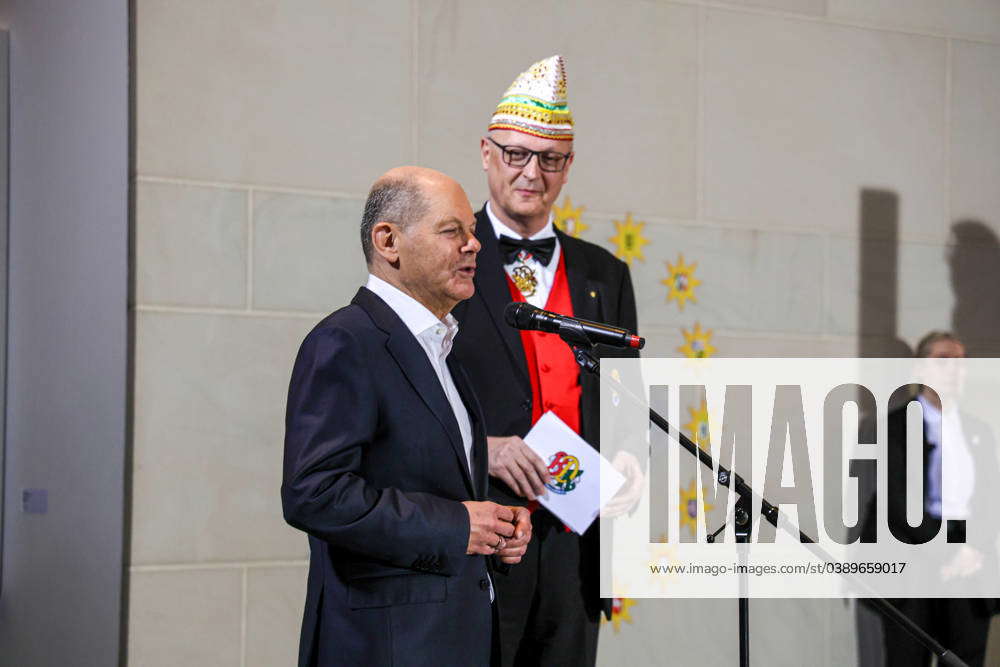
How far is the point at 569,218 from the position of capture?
146 inches

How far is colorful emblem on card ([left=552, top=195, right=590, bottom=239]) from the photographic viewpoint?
12.1 ft

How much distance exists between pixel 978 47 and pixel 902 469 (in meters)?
1.66

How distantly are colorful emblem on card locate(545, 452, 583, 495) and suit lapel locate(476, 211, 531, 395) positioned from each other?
0.22 metres

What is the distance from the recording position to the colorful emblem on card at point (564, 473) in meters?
2.86

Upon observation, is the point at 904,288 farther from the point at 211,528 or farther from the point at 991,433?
the point at 211,528

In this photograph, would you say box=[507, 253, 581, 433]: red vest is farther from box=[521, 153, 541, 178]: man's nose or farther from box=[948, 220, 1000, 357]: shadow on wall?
box=[948, 220, 1000, 357]: shadow on wall

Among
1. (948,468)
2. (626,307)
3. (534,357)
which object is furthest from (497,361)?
(948,468)

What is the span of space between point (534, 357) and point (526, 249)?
0.97 ft

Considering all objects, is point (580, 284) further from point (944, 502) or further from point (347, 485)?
point (944, 502)

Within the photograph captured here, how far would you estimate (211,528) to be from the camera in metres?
3.22

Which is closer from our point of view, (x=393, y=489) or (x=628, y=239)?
(x=393, y=489)

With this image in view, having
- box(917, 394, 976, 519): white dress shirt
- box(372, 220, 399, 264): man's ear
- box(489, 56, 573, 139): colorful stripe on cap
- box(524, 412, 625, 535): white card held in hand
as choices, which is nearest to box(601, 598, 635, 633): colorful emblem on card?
box(524, 412, 625, 535): white card held in hand

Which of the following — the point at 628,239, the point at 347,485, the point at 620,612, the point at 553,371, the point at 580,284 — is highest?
the point at 628,239

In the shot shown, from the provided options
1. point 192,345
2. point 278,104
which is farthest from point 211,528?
point 278,104
